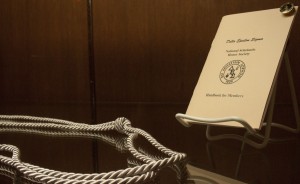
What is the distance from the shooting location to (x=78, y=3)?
1.73 m

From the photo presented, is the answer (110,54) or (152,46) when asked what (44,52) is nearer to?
(110,54)

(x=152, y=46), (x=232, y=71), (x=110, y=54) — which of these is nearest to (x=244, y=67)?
(x=232, y=71)

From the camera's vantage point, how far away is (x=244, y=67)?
943 mm

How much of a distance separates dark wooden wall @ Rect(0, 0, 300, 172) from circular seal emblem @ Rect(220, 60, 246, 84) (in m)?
0.49

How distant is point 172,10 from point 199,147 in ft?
2.62

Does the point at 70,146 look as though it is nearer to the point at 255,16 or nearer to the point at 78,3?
the point at 255,16

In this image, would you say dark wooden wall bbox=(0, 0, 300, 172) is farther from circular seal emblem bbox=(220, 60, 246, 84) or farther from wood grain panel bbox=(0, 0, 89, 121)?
circular seal emblem bbox=(220, 60, 246, 84)

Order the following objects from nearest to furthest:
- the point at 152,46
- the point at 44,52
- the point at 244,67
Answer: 1. the point at 244,67
2. the point at 152,46
3. the point at 44,52

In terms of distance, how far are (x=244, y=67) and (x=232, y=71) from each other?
0.03 meters

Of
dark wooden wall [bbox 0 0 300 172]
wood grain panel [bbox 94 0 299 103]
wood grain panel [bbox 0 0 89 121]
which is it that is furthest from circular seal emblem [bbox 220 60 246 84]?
wood grain panel [bbox 0 0 89 121]

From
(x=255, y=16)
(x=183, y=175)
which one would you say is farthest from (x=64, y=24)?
(x=183, y=175)

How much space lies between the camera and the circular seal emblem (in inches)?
37.1

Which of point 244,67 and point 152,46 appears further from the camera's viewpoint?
point 152,46

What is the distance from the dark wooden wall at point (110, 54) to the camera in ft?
5.11
